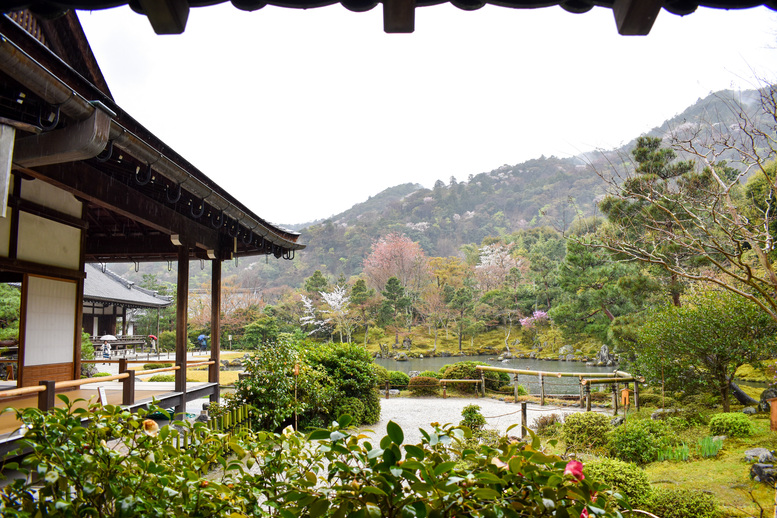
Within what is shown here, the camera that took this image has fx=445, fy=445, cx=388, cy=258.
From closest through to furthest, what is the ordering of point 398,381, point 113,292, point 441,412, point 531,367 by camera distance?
point 441,412 < point 398,381 < point 113,292 < point 531,367

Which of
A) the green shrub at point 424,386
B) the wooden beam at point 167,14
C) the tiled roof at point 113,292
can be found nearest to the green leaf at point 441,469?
the wooden beam at point 167,14

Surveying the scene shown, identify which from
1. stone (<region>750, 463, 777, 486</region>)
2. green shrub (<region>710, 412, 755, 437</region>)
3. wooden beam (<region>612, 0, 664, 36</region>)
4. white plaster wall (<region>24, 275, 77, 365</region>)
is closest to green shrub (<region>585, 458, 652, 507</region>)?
stone (<region>750, 463, 777, 486</region>)

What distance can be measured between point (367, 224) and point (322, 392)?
46.0 m

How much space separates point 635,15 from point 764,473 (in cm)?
491

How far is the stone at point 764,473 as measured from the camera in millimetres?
4117

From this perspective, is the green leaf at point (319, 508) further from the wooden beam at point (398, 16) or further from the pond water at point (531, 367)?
the pond water at point (531, 367)

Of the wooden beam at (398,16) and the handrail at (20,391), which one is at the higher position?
the wooden beam at (398,16)

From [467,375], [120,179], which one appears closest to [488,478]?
[120,179]

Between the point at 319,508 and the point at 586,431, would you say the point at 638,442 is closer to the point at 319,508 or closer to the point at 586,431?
the point at 586,431

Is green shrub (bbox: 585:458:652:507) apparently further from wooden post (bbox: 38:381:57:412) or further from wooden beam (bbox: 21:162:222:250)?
wooden beam (bbox: 21:162:222:250)

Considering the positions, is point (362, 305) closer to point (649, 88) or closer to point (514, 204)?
point (649, 88)

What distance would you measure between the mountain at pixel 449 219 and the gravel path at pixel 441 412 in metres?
28.5

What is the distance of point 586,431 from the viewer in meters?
5.85

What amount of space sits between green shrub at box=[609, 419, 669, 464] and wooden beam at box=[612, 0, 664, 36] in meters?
5.31
